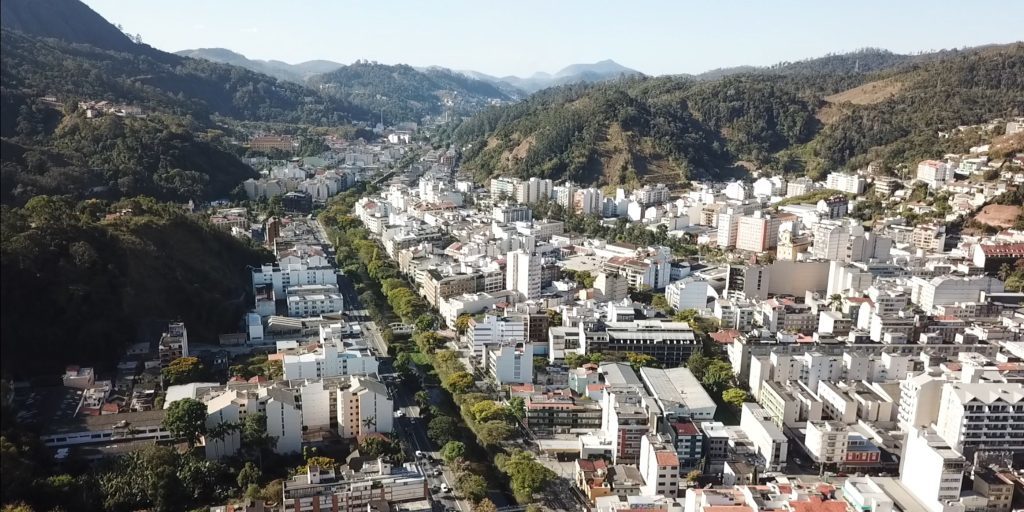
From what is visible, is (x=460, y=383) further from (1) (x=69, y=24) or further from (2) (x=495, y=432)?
(1) (x=69, y=24)

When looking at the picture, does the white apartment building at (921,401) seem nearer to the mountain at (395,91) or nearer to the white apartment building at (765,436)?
the white apartment building at (765,436)

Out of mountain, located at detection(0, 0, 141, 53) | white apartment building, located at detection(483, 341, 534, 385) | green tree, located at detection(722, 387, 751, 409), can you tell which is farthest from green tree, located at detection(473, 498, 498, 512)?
mountain, located at detection(0, 0, 141, 53)

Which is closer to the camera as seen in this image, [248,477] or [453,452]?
[248,477]

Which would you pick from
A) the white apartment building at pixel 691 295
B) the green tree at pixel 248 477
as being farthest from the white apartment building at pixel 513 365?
the white apartment building at pixel 691 295

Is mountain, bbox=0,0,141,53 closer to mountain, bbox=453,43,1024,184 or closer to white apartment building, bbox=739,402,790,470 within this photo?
mountain, bbox=453,43,1024,184

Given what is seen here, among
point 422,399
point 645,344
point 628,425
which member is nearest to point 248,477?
point 422,399

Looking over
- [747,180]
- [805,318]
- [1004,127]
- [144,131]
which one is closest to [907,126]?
[1004,127]
